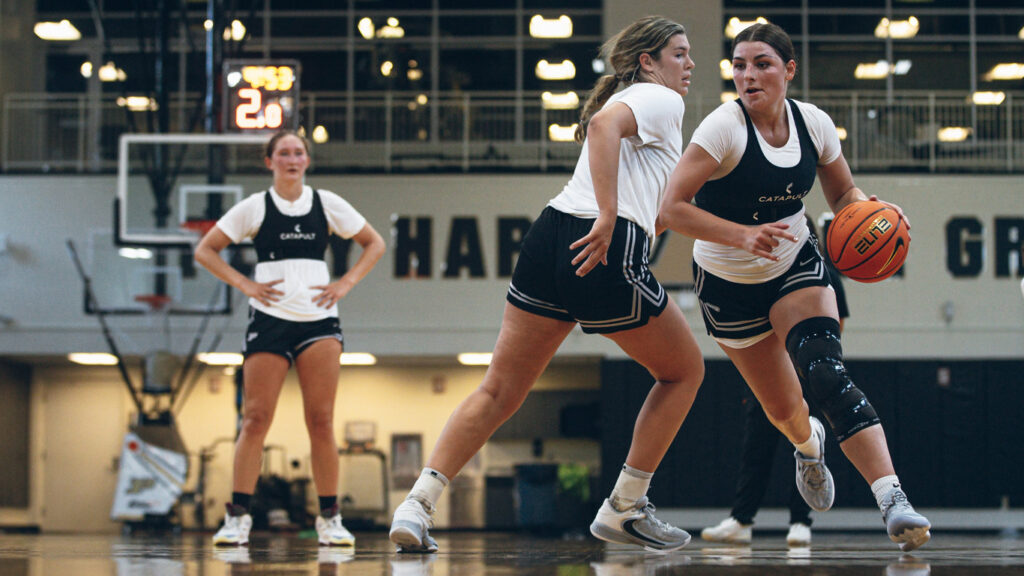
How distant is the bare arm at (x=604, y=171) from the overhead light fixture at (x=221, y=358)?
35.5ft

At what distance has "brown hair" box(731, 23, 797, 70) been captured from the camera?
10.6 feet

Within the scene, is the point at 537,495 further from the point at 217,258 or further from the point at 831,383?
the point at 831,383

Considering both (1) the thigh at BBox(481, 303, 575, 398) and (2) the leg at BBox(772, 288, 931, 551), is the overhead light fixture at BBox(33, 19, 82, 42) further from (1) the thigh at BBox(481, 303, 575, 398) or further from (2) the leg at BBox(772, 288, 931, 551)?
(2) the leg at BBox(772, 288, 931, 551)

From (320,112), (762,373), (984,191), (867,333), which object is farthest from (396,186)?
(762,373)

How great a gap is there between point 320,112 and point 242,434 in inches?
462

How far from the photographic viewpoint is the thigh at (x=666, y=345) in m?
3.01

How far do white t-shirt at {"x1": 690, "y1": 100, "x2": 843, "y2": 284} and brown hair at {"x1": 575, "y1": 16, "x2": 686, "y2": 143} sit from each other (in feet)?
0.90

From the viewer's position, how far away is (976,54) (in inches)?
639

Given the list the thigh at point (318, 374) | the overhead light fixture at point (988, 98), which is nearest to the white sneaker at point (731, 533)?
the thigh at point (318, 374)

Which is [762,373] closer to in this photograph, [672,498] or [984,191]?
[672,498]

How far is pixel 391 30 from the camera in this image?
16.4 metres

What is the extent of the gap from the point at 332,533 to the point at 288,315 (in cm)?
94

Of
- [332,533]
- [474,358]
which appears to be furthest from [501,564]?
[474,358]

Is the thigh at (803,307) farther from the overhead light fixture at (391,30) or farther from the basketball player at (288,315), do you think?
the overhead light fixture at (391,30)
